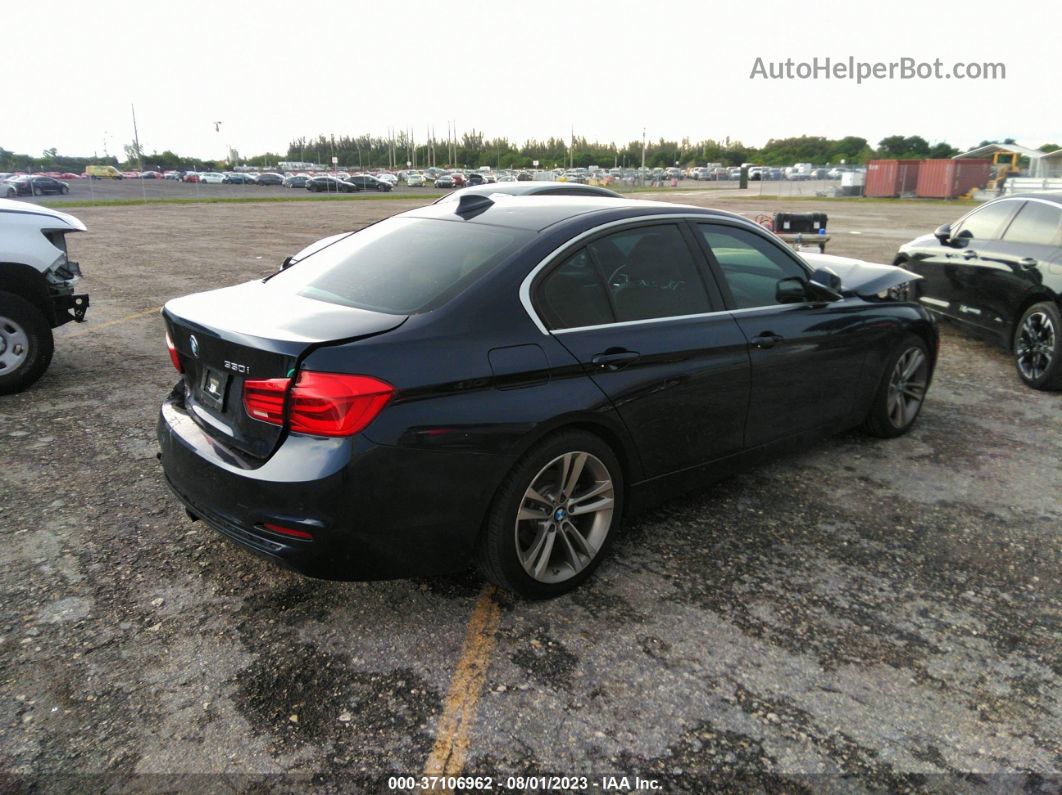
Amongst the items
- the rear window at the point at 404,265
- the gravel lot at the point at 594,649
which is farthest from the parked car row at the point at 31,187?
the rear window at the point at 404,265

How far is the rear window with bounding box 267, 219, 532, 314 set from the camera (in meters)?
3.26

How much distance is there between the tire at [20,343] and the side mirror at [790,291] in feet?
17.9

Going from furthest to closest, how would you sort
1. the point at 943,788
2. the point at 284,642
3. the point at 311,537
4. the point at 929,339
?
the point at 929,339
the point at 284,642
the point at 311,537
the point at 943,788

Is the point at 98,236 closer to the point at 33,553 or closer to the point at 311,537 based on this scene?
the point at 33,553

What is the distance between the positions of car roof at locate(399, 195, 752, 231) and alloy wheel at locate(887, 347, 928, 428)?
1849mm

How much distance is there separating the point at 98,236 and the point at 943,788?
2202 centimetres

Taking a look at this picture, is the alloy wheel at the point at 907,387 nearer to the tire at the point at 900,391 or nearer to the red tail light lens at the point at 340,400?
the tire at the point at 900,391

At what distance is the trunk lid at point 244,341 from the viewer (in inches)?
113

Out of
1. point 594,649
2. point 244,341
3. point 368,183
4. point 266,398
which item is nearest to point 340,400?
point 266,398

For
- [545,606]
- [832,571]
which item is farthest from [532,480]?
[832,571]

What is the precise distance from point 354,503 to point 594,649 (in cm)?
108

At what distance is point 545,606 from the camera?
3.35 meters

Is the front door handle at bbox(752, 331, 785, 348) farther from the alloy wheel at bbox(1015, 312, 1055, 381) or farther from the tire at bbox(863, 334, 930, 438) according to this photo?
the alloy wheel at bbox(1015, 312, 1055, 381)

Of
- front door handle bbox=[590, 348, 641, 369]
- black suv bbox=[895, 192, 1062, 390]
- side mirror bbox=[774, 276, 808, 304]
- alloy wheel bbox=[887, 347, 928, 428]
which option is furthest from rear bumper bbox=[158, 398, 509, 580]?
black suv bbox=[895, 192, 1062, 390]
